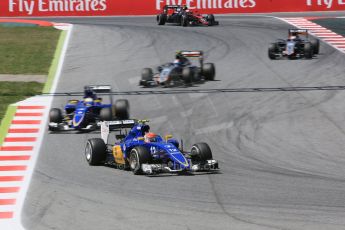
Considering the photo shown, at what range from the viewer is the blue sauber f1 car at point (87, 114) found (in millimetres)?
25625

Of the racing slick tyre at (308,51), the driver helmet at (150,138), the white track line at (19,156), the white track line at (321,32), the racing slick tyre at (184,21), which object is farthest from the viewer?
the racing slick tyre at (184,21)

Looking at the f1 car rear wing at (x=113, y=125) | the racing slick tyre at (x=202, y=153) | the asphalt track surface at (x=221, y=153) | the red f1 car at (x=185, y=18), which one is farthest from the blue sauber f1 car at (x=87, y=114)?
the red f1 car at (x=185, y=18)

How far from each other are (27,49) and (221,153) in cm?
2336

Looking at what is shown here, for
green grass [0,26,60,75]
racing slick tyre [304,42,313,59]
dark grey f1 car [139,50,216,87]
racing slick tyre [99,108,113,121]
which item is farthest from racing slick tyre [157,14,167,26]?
racing slick tyre [99,108,113,121]

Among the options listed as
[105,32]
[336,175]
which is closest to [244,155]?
[336,175]

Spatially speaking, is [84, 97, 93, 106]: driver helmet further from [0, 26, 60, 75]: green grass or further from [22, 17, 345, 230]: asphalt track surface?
[0, 26, 60, 75]: green grass

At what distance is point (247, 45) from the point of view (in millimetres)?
43562

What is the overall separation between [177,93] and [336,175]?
12949mm

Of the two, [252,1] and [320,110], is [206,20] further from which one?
[320,110]

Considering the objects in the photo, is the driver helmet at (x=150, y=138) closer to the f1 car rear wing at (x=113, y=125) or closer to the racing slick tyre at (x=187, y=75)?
the f1 car rear wing at (x=113, y=125)

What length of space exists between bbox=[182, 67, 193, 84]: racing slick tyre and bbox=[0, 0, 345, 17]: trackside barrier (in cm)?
2190

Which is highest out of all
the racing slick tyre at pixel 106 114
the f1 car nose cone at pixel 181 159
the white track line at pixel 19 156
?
the f1 car nose cone at pixel 181 159

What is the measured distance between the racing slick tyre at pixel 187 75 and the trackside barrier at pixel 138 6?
2190 centimetres

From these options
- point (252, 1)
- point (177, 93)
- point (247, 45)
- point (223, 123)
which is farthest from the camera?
point (252, 1)
